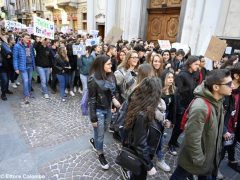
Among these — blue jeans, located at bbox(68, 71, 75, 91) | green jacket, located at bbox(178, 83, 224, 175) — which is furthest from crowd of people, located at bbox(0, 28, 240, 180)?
blue jeans, located at bbox(68, 71, 75, 91)

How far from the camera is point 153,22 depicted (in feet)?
38.5

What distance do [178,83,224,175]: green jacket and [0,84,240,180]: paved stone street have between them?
1.14 m

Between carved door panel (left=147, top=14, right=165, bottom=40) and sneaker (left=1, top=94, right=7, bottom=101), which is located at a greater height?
carved door panel (left=147, top=14, right=165, bottom=40)

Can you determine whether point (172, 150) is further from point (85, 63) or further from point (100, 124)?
point (85, 63)

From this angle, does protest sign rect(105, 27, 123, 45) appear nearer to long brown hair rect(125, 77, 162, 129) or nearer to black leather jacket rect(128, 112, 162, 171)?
long brown hair rect(125, 77, 162, 129)

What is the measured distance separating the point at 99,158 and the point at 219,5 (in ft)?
25.9

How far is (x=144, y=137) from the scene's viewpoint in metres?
2.08

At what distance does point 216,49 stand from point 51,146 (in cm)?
432

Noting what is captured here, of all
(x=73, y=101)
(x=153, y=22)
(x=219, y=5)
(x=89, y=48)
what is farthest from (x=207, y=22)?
(x=73, y=101)

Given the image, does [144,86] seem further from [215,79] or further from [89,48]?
[89,48]

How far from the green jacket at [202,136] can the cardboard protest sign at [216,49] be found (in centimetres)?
314

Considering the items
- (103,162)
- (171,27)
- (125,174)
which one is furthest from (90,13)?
(125,174)

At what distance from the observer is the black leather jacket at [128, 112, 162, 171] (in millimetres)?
2036

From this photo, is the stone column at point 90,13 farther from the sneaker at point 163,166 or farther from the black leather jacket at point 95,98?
the sneaker at point 163,166
